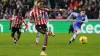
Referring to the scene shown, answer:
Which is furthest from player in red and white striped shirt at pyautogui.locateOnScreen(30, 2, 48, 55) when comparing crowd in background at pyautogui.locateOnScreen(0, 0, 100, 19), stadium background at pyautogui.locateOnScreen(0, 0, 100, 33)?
crowd in background at pyautogui.locateOnScreen(0, 0, 100, 19)

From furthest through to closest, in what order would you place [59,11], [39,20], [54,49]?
[59,11] < [54,49] < [39,20]

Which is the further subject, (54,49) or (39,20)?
(54,49)

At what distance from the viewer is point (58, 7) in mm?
40062

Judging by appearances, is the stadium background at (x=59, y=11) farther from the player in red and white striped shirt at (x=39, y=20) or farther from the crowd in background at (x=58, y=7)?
the player in red and white striped shirt at (x=39, y=20)

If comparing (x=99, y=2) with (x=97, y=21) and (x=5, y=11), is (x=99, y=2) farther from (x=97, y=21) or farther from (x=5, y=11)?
(x=5, y=11)

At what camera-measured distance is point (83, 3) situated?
1580 inches

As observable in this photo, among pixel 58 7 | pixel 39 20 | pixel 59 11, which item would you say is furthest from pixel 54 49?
pixel 58 7

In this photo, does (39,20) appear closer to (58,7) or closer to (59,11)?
(59,11)

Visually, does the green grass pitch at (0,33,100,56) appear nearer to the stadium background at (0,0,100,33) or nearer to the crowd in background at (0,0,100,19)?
the stadium background at (0,0,100,33)

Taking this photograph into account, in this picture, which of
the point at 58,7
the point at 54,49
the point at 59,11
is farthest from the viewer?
the point at 58,7

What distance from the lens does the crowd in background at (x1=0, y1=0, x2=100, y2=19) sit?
128 ft

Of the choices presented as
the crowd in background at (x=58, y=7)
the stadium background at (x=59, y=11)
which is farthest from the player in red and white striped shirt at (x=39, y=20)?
the crowd in background at (x=58, y=7)

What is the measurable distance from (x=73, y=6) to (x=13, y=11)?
587cm

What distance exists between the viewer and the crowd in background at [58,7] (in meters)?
39.1
